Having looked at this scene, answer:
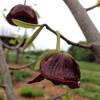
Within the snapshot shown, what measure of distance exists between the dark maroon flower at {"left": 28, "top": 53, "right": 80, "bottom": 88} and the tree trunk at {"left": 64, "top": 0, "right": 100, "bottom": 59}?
0.08 meters

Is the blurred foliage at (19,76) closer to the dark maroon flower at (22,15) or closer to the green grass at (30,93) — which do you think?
the green grass at (30,93)

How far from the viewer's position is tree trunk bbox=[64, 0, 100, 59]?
0.87m

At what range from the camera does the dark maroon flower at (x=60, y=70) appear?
880 mm

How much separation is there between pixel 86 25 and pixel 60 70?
113 millimetres

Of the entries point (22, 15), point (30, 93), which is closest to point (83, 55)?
point (30, 93)

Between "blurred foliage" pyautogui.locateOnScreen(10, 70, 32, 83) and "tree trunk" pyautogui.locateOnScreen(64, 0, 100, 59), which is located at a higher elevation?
"tree trunk" pyautogui.locateOnScreen(64, 0, 100, 59)

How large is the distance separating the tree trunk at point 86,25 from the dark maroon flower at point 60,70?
8 centimetres

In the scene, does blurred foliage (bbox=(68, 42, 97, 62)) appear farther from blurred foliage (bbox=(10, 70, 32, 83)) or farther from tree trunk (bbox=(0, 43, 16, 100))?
tree trunk (bbox=(0, 43, 16, 100))

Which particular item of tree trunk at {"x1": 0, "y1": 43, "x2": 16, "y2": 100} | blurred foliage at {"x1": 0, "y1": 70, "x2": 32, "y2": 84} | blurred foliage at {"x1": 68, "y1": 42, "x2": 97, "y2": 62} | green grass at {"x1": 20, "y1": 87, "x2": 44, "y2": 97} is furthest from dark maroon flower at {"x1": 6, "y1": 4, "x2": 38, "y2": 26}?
blurred foliage at {"x1": 68, "y1": 42, "x2": 97, "y2": 62}

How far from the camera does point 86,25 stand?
91 cm

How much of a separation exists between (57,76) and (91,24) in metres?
0.13

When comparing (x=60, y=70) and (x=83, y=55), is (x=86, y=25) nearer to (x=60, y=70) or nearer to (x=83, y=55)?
(x=60, y=70)

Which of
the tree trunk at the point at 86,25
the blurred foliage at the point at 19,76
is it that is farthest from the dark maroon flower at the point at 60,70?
the blurred foliage at the point at 19,76

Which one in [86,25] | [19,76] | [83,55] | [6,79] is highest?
[86,25]
